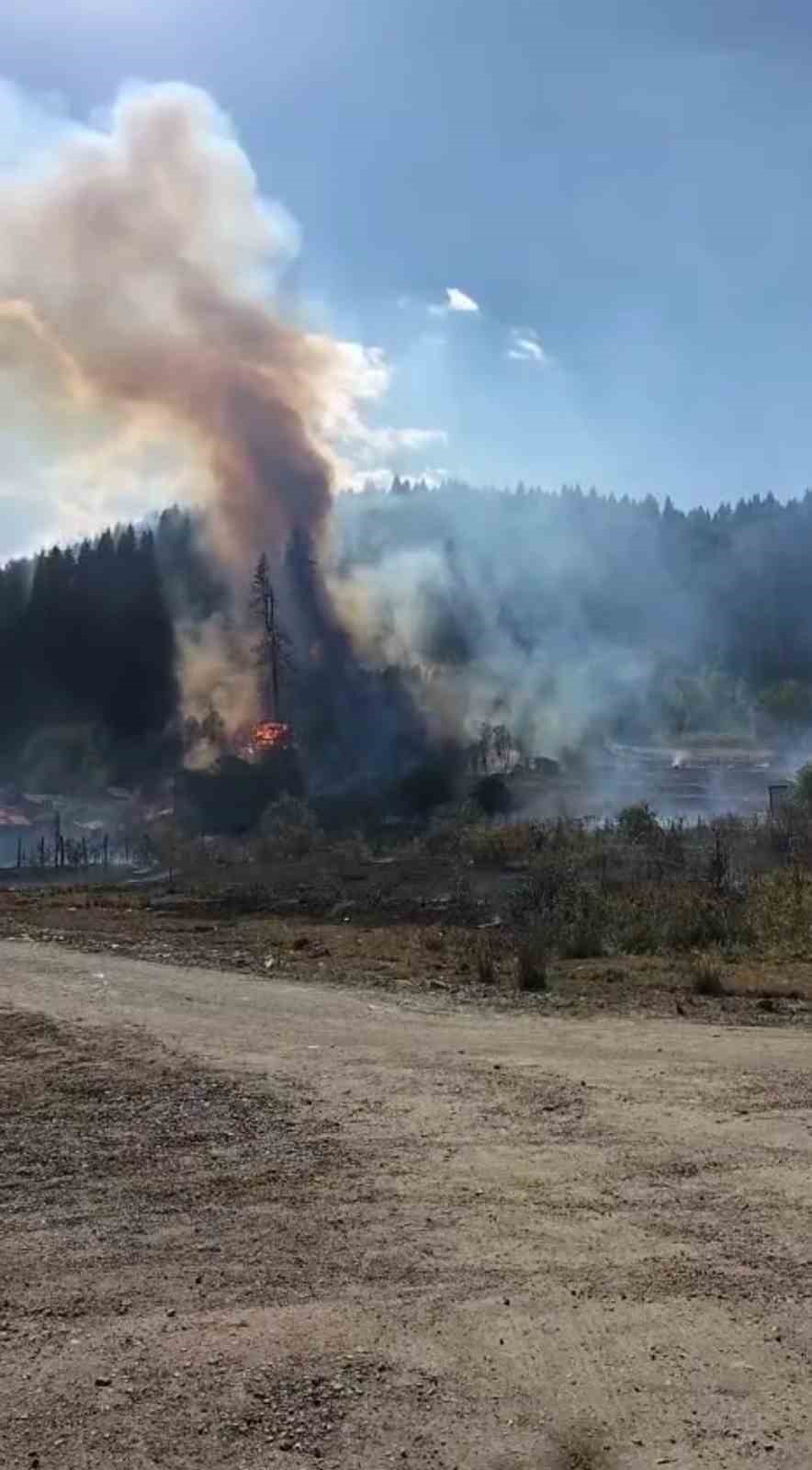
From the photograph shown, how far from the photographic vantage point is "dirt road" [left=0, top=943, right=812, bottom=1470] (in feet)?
13.2

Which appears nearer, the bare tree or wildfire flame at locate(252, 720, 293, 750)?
wildfire flame at locate(252, 720, 293, 750)

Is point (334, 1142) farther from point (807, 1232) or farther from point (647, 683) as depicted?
point (647, 683)

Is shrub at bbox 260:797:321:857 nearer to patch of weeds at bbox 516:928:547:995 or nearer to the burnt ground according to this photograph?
the burnt ground

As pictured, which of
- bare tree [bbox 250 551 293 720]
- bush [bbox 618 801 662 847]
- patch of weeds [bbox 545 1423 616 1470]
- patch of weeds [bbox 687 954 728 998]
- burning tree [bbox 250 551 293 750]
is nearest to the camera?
patch of weeds [bbox 545 1423 616 1470]

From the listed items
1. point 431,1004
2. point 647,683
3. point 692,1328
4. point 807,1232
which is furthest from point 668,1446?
point 647,683

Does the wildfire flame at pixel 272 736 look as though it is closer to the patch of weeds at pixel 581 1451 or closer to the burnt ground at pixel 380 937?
the burnt ground at pixel 380 937

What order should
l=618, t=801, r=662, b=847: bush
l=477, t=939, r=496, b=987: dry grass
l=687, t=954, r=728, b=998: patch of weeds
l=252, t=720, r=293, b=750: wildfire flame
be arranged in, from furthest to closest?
1. l=252, t=720, r=293, b=750: wildfire flame
2. l=618, t=801, r=662, b=847: bush
3. l=477, t=939, r=496, b=987: dry grass
4. l=687, t=954, r=728, b=998: patch of weeds

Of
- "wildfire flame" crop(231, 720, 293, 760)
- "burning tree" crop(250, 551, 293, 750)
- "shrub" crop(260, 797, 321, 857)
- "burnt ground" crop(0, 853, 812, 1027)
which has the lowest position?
"burnt ground" crop(0, 853, 812, 1027)

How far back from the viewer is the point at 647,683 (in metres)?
76.0

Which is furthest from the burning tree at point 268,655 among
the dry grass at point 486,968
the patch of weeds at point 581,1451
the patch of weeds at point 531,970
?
the patch of weeds at point 581,1451

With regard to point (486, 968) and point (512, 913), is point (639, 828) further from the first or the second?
point (486, 968)

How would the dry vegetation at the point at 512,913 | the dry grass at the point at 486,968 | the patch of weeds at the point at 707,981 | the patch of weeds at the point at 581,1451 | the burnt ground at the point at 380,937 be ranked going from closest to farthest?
the patch of weeds at the point at 581,1451
the burnt ground at the point at 380,937
the patch of weeds at the point at 707,981
the dry vegetation at the point at 512,913
the dry grass at the point at 486,968

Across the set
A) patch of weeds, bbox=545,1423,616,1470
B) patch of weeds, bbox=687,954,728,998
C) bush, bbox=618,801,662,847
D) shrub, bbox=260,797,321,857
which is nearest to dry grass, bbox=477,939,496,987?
patch of weeds, bbox=687,954,728,998

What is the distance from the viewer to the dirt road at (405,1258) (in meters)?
4.01
